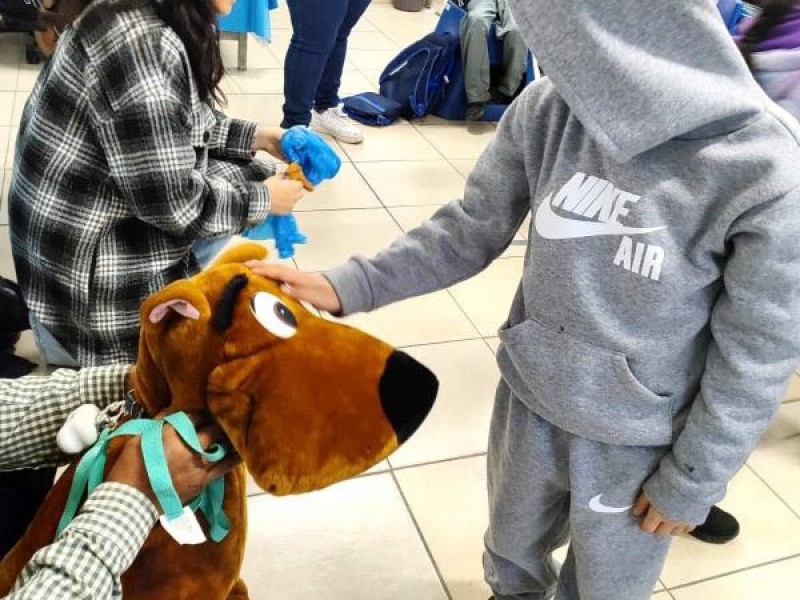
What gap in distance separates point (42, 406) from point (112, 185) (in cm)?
47

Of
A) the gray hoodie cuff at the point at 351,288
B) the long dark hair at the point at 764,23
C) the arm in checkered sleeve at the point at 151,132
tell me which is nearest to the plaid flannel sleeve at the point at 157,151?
the arm in checkered sleeve at the point at 151,132

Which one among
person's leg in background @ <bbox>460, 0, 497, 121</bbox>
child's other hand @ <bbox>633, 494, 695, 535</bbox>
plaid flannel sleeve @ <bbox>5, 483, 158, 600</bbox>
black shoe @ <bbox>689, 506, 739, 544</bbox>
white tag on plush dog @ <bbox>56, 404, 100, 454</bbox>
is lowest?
black shoe @ <bbox>689, 506, 739, 544</bbox>

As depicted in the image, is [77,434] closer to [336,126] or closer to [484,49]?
[336,126]

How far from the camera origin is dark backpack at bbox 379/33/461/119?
310 centimetres

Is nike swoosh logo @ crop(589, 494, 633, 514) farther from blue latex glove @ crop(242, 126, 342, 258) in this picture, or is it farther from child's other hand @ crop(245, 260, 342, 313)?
blue latex glove @ crop(242, 126, 342, 258)

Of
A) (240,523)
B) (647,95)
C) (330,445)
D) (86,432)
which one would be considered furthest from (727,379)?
(86,432)

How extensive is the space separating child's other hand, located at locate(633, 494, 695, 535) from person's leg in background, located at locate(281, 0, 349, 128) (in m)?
1.94

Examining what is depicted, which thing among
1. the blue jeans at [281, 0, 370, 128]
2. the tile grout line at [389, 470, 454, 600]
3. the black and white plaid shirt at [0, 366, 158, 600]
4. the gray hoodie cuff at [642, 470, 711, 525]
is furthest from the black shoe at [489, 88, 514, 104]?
the black and white plaid shirt at [0, 366, 158, 600]

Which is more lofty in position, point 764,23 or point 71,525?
point 764,23

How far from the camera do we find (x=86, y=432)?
2.37 ft

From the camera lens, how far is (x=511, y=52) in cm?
307

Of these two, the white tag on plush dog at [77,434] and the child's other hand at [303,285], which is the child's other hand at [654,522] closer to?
the child's other hand at [303,285]

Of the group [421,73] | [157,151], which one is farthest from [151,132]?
[421,73]

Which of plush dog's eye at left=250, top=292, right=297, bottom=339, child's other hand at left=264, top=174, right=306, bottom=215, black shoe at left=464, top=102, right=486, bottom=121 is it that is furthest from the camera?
black shoe at left=464, top=102, right=486, bottom=121
